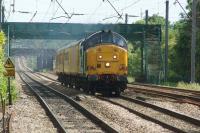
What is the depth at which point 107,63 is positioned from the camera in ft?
96.4

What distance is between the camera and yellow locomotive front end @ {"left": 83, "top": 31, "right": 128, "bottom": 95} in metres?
29.2

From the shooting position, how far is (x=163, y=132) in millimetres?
14688

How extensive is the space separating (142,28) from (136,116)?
153ft

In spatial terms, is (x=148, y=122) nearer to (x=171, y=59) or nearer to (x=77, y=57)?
(x=77, y=57)

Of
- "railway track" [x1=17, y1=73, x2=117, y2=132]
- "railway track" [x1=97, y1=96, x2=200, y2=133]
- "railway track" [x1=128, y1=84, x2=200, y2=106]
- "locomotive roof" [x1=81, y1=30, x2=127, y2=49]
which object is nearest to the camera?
"railway track" [x1=97, y1=96, x2=200, y2=133]

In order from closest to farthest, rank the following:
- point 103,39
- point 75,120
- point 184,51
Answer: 1. point 75,120
2. point 103,39
3. point 184,51

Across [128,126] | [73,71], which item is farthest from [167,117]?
[73,71]

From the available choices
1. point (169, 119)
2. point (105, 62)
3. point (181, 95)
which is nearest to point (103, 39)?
point (105, 62)

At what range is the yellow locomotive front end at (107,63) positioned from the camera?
2922 cm

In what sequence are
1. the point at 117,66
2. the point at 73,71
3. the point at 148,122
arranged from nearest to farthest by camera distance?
the point at 148,122 < the point at 117,66 < the point at 73,71

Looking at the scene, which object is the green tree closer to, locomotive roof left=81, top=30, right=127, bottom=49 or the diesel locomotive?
locomotive roof left=81, top=30, right=127, bottom=49

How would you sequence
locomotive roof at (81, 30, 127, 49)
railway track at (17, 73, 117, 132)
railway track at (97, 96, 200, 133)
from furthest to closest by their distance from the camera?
locomotive roof at (81, 30, 127, 49)
railway track at (17, 73, 117, 132)
railway track at (97, 96, 200, 133)

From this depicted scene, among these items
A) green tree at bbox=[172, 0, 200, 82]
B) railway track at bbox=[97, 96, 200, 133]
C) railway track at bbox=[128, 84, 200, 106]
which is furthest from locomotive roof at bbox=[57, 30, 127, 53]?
green tree at bbox=[172, 0, 200, 82]

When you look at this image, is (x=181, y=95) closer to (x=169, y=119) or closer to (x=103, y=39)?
(x=103, y=39)
